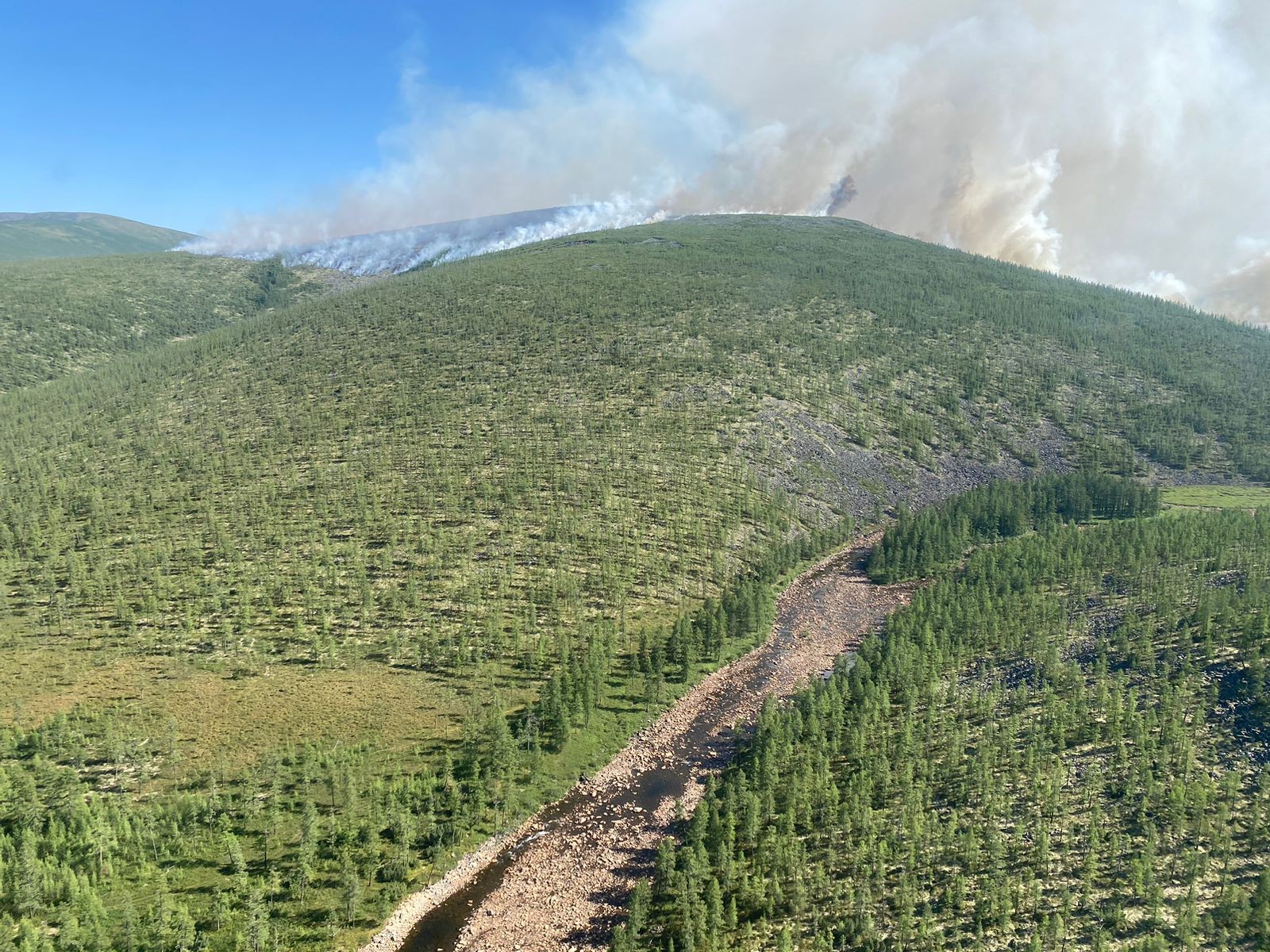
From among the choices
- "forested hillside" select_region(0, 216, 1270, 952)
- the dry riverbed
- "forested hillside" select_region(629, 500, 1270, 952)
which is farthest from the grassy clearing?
the dry riverbed

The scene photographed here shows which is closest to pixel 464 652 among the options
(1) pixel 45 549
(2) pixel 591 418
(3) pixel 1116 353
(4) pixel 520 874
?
(4) pixel 520 874

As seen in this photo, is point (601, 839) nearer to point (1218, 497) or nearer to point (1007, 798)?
point (1007, 798)

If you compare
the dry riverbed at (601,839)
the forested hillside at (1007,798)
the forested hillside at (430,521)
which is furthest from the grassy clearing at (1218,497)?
the dry riverbed at (601,839)

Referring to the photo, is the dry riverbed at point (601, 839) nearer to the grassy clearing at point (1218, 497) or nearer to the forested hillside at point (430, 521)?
the forested hillside at point (430, 521)

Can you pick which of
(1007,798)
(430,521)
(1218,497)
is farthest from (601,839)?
(1218,497)

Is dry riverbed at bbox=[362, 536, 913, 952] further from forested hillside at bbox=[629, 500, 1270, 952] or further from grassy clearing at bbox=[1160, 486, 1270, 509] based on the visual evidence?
grassy clearing at bbox=[1160, 486, 1270, 509]

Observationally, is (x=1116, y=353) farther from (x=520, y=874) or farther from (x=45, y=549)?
(x=45, y=549)
